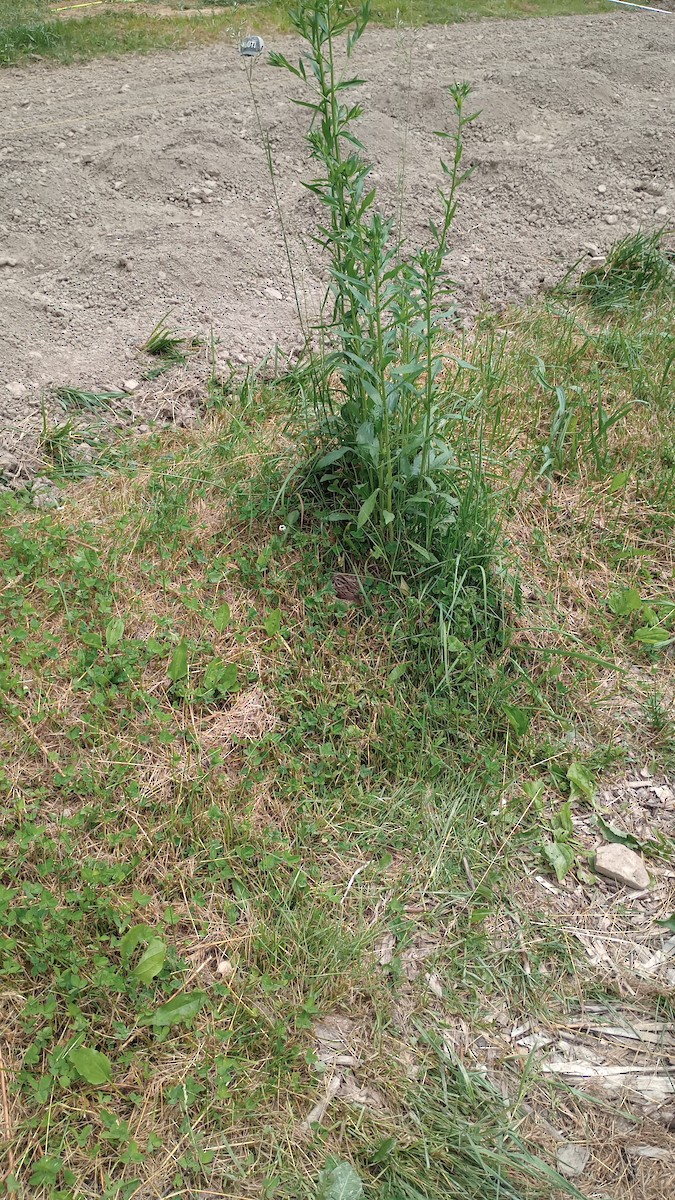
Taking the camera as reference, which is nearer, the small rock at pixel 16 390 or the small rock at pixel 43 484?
the small rock at pixel 43 484

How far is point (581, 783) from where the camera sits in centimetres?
233

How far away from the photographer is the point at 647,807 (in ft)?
7.70

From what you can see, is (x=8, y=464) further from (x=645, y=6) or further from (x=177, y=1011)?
(x=645, y=6)

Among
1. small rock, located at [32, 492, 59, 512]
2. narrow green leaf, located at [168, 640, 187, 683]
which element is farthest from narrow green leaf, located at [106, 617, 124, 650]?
small rock, located at [32, 492, 59, 512]

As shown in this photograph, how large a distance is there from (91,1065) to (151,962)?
0.22 m

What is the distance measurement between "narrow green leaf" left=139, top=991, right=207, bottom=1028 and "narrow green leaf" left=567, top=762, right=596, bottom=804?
3.43 ft

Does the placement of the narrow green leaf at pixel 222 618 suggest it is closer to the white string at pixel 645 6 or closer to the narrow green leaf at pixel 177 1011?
the narrow green leaf at pixel 177 1011

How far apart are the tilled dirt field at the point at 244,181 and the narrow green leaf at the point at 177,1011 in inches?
71.9

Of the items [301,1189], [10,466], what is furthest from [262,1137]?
[10,466]

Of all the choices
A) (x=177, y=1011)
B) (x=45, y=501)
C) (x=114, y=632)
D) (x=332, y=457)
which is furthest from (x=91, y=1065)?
(x=45, y=501)

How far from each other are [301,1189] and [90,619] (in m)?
1.47

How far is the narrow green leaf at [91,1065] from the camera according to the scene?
176 centimetres

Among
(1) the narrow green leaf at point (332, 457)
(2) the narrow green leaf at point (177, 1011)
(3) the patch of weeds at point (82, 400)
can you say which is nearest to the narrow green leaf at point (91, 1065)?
(2) the narrow green leaf at point (177, 1011)

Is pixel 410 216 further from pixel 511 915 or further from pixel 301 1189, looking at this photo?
pixel 301 1189
